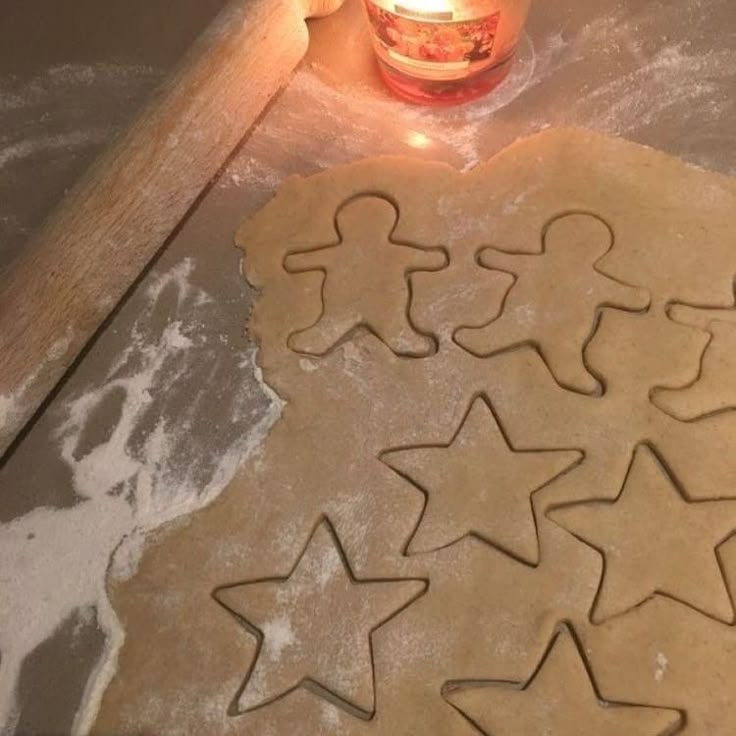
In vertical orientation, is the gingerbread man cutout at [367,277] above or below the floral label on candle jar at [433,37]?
below

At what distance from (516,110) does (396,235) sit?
0.97 feet

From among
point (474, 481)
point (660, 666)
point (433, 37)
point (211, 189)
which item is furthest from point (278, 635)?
point (433, 37)

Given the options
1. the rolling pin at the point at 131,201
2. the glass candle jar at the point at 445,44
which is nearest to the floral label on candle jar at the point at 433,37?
the glass candle jar at the point at 445,44

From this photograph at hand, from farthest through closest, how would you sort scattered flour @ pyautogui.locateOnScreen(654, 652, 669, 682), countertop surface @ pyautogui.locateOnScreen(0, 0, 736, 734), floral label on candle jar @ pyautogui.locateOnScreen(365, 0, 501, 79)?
1. floral label on candle jar @ pyautogui.locateOnScreen(365, 0, 501, 79)
2. countertop surface @ pyautogui.locateOnScreen(0, 0, 736, 734)
3. scattered flour @ pyautogui.locateOnScreen(654, 652, 669, 682)

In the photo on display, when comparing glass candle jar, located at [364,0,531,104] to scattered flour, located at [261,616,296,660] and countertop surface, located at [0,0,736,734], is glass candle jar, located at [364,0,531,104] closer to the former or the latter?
countertop surface, located at [0,0,736,734]

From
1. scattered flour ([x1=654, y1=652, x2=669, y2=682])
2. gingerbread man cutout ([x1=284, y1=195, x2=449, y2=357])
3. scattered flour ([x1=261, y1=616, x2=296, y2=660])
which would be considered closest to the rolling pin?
gingerbread man cutout ([x1=284, y1=195, x2=449, y2=357])

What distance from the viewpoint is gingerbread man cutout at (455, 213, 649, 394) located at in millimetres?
1010

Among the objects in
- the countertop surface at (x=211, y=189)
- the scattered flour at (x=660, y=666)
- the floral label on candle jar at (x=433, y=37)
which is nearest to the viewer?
the scattered flour at (x=660, y=666)

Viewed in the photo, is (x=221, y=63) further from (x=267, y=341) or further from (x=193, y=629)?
(x=193, y=629)

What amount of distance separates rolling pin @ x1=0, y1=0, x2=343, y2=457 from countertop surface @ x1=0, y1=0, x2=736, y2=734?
0.16 feet

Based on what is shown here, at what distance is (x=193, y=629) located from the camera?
0.90 metres

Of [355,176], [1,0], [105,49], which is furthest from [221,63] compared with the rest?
[1,0]

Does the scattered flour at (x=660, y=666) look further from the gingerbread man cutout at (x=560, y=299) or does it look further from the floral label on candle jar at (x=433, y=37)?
the floral label on candle jar at (x=433, y=37)

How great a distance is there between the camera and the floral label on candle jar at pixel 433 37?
1.14 m
